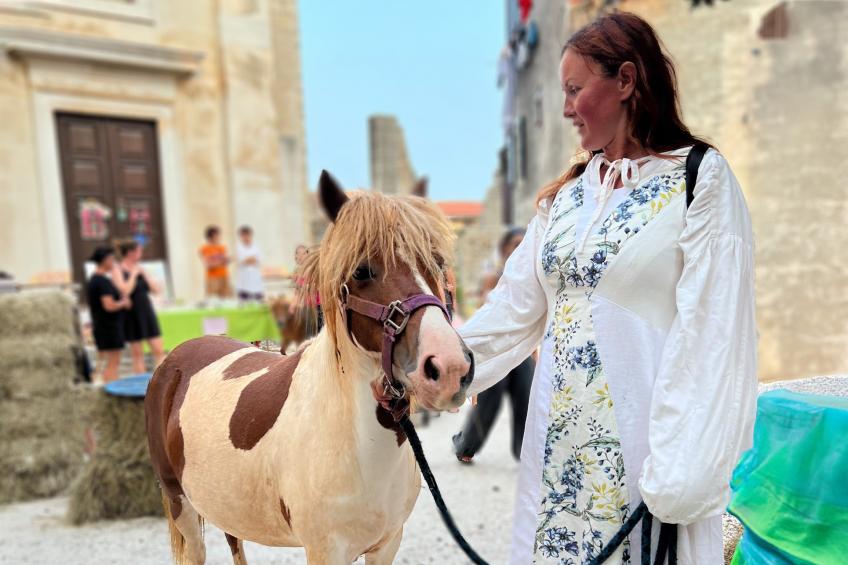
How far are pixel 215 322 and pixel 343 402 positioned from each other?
4698mm

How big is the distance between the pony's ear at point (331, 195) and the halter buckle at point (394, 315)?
0.95ft

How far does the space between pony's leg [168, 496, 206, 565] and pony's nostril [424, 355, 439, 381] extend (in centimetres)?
148

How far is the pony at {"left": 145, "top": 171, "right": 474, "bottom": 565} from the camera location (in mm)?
1162

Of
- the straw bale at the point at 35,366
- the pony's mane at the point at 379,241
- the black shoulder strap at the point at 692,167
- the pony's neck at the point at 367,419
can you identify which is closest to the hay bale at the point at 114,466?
the straw bale at the point at 35,366

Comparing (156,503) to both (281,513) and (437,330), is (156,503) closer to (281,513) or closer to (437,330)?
(281,513)

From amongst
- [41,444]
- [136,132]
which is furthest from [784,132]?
[136,132]

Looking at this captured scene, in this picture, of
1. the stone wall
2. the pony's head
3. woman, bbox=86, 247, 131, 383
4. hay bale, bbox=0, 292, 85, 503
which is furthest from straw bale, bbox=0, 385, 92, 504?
the stone wall

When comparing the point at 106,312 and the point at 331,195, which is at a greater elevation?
the point at 331,195

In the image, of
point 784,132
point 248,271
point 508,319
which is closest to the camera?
point 508,319

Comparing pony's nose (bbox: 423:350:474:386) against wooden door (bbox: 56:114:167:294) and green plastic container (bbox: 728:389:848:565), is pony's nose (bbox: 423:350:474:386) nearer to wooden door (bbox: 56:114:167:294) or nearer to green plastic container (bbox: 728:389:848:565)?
green plastic container (bbox: 728:389:848:565)

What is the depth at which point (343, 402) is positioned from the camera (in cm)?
138

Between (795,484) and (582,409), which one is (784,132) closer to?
(795,484)

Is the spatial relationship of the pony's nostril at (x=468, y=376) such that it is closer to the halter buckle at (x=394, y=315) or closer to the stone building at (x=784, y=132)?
the halter buckle at (x=394, y=315)

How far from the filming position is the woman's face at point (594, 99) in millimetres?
1248
